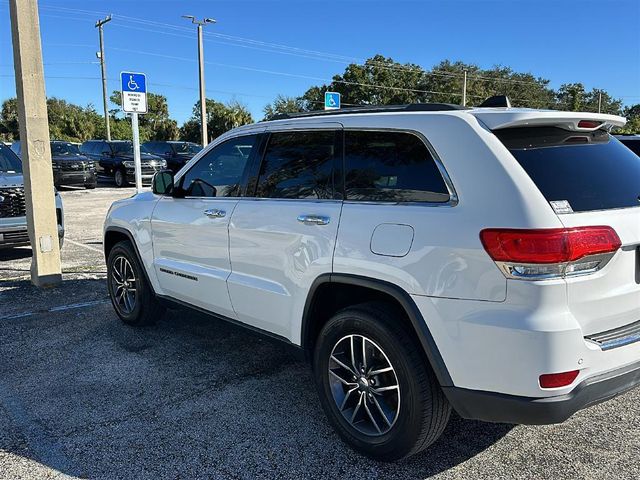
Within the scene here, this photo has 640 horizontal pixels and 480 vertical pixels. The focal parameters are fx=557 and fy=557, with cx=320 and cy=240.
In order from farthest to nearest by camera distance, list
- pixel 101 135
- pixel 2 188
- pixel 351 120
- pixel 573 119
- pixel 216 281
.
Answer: pixel 101 135, pixel 2 188, pixel 216 281, pixel 351 120, pixel 573 119

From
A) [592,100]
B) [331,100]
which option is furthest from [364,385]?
[592,100]

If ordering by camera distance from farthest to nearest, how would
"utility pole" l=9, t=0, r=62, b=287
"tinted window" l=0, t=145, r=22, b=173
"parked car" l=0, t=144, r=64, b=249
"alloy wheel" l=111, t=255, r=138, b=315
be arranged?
"tinted window" l=0, t=145, r=22, b=173
"parked car" l=0, t=144, r=64, b=249
"utility pole" l=9, t=0, r=62, b=287
"alloy wheel" l=111, t=255, r=138, b=315

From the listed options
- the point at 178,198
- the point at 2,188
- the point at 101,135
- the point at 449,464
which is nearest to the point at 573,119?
the point at 449,464

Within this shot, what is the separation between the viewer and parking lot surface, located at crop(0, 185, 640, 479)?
9.52 feet

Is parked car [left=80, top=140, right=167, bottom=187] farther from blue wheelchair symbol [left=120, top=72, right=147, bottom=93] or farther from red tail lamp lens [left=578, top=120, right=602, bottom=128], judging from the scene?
red tail lamp lens [left=578, top=120, right=602, bottom=128]

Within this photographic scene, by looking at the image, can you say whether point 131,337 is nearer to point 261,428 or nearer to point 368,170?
point 261,428

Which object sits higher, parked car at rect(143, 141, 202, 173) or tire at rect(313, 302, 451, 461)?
parked car at rect(143, 141, 202, 173)

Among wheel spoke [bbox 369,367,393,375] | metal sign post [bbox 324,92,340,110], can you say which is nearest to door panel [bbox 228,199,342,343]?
wheel spoke [bbox 369,367,393,375]

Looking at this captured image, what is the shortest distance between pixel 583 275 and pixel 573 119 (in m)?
0.84

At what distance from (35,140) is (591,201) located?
20.0 ft

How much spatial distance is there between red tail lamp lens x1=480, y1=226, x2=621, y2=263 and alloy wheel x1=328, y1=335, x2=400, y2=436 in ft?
2.72

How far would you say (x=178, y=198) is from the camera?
14.6 ft

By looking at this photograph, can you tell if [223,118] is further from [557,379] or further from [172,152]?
[557,379]

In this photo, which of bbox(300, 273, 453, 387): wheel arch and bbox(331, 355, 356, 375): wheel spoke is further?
bbox(331, 355, 356, 375): wheel spoke
